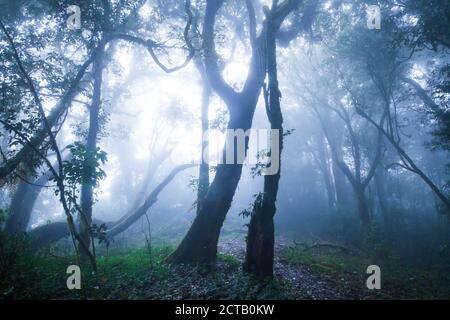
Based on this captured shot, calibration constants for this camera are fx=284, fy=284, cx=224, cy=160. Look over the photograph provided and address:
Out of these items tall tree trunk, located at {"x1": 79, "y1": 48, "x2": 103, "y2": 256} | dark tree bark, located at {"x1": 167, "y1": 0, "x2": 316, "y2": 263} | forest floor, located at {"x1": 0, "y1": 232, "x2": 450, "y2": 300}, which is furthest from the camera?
tall tree trunk, located at {"x1": 79, "y1": 48, "x2": 103, "y2": 256}

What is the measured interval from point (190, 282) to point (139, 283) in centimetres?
149

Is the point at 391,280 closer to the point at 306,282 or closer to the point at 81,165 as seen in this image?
the point at 306,282

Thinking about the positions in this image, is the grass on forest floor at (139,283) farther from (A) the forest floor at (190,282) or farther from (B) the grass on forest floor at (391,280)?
(B) the grass on forest floor at (391,280)

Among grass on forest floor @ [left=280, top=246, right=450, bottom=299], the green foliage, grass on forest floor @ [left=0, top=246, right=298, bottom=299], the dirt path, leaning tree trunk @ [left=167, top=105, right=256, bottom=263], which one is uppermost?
the green foliage

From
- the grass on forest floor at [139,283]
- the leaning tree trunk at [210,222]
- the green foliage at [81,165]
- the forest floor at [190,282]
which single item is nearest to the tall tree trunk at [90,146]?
the forest floor at [190,282]

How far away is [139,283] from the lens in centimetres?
831

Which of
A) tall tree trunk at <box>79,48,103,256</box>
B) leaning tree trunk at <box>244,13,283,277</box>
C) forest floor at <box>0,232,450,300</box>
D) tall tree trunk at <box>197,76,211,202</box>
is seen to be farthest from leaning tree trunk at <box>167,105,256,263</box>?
tall tree trunk at <box>79,48,103,256</box>

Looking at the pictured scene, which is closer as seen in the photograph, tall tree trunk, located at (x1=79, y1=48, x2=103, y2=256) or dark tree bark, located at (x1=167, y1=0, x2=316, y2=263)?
dark tree bark, located at (x1=167, y1=0, x2=316, y2=263)

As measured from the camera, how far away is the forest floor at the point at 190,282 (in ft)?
24.4

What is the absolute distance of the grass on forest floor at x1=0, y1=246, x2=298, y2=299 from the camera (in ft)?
24.1

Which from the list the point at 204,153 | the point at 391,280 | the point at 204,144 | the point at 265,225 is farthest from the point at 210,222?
the point at 391,280

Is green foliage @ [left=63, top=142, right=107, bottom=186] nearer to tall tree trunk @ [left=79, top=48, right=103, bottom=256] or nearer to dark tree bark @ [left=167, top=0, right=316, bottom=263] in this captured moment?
tall tree trunk @ [left=79, top=48, right=103, bottom=256]

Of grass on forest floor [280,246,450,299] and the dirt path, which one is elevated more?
the dirt path

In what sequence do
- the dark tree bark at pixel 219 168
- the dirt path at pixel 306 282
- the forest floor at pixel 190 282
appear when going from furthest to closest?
the dark tree bark at pixel 219 168, the dirt path at pixel 306 282, the forest floor at pixel 190 282
